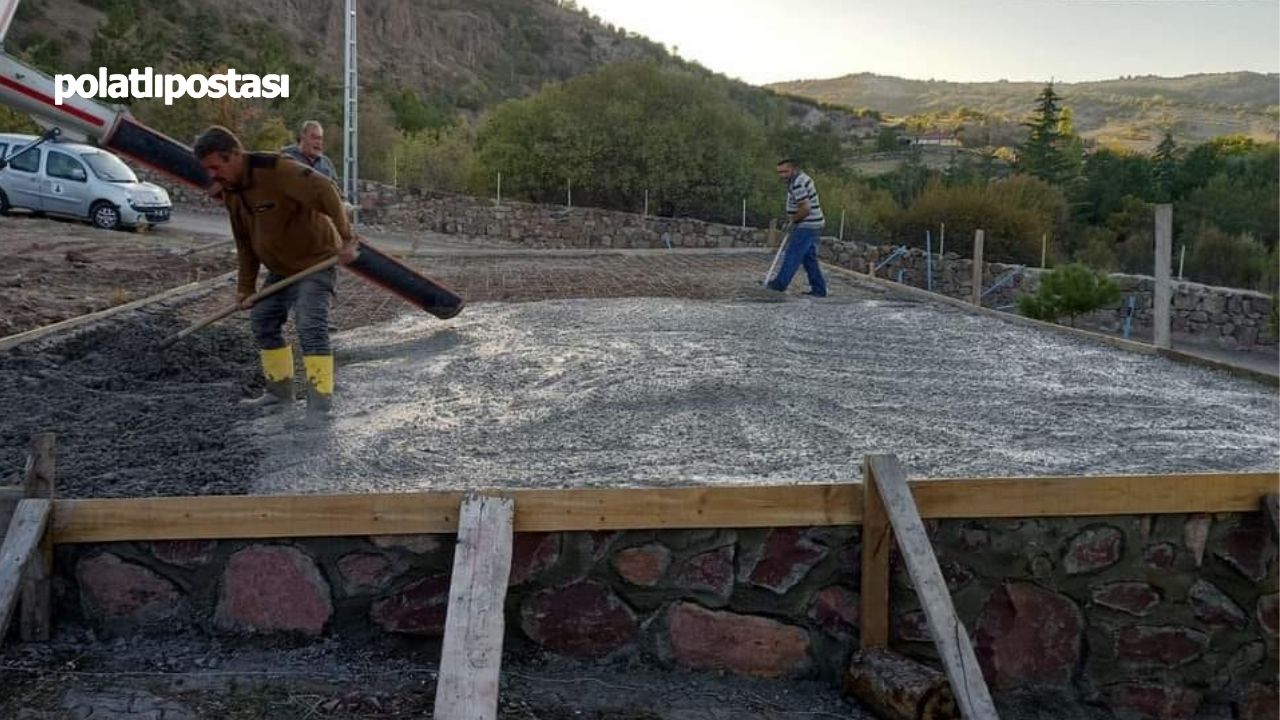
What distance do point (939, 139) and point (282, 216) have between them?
57717mm

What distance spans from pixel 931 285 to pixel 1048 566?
2016 centimetres

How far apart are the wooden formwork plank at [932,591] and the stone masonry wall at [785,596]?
0.23 meters

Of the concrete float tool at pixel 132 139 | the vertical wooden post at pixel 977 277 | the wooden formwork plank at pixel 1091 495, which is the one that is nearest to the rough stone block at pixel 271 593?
the wooden formwork plank at pixel 1091 495

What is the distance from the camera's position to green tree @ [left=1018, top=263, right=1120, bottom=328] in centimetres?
1628

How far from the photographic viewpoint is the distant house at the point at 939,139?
56628 millimetres

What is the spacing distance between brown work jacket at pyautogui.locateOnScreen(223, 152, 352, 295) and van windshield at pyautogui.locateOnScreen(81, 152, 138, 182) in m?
14.6

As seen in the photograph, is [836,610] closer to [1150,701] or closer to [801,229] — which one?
[1150,701]

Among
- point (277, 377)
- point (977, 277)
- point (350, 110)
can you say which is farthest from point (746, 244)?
point (277, 377)

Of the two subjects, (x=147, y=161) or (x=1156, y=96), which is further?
(x=1156, y=96)

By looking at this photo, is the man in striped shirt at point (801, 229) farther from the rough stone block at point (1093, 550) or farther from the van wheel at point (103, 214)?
the van wheel at point (103, 214)

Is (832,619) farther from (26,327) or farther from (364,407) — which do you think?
(26,327)

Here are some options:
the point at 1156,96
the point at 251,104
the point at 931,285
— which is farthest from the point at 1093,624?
the point at 1156,96

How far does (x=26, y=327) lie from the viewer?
8625 mm

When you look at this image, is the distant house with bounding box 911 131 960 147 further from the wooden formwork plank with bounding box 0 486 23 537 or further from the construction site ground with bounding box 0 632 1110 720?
the wooden formwork plank with bounding box 0 486 23 537
